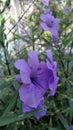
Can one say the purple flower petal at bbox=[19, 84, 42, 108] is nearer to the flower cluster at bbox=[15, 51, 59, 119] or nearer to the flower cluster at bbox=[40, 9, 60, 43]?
the flower cluster at bbox=[15, 51, 59, 119]

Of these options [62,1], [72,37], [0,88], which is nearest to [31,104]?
[0,88]

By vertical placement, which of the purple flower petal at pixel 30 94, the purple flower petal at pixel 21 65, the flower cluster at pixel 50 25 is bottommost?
the flower cluster at pixel 50 25

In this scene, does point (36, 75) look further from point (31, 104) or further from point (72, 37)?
point (72, 37)

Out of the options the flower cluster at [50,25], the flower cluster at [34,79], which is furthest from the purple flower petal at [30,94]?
the flower cluster at [50,25]

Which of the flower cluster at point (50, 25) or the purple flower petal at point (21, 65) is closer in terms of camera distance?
the purple flower petal at point (21, 65)

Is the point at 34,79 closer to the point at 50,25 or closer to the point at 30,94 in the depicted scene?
the point at 30,94

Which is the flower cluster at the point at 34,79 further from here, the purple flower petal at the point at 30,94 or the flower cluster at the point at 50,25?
the flower cluster at the point at 50,25

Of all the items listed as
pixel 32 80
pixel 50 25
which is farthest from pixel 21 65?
pixel 50 25

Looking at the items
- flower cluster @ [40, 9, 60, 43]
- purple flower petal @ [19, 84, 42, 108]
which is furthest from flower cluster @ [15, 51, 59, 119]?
flower cluster @ [40, 9, 60, 43]

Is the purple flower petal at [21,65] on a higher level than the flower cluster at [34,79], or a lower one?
higher
